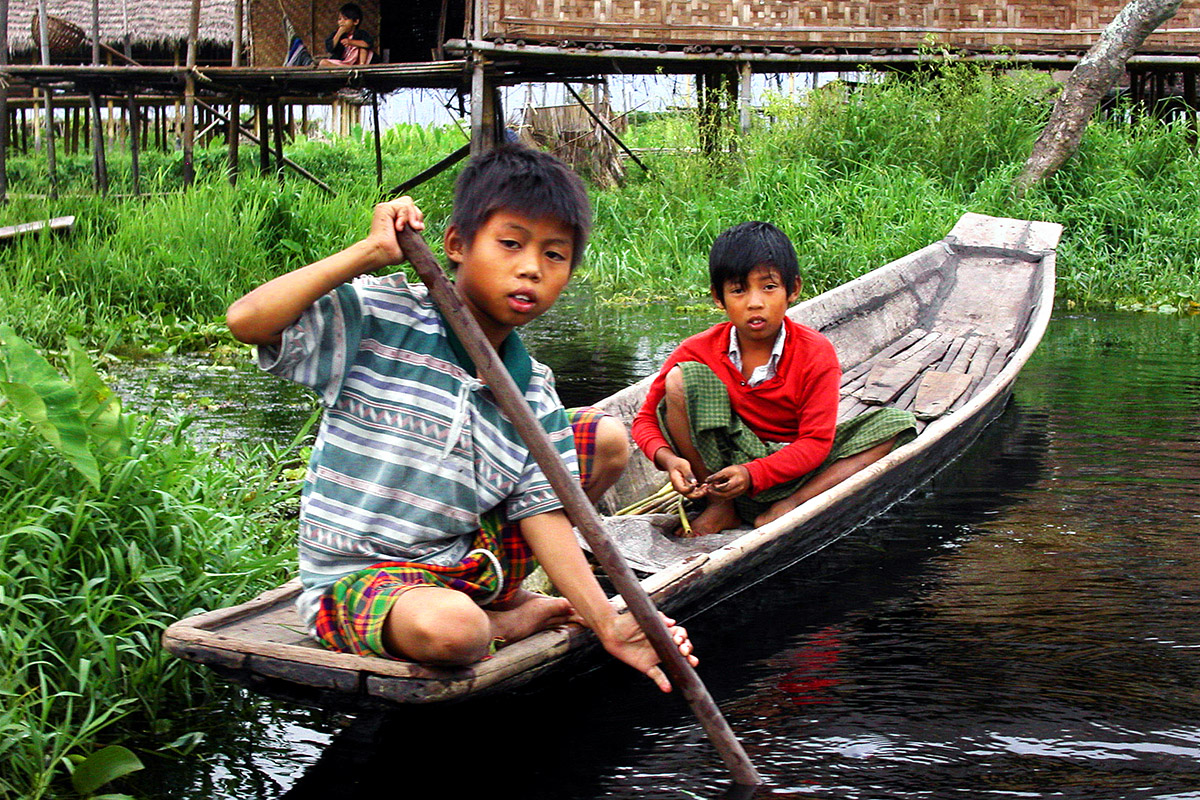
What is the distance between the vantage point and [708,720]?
2062 millimetres

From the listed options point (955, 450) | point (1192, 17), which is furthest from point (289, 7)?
point (955, 450)

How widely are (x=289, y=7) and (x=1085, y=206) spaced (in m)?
7.36

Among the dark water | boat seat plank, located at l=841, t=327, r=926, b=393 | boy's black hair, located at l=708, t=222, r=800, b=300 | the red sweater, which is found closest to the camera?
the dark water

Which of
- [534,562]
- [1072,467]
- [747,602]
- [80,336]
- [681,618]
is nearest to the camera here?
[534,562]

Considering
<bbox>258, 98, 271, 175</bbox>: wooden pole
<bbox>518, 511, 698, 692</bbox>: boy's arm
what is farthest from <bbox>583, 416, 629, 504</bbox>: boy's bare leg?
<bbox>258, 98, 271, 175</bbox>: wooden pole

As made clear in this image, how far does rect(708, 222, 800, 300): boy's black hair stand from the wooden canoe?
1.85 ft

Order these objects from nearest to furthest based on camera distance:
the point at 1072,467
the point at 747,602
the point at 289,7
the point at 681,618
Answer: the point at 681,618, the point at 747,602, the point at 1072,467, the point at 289,7

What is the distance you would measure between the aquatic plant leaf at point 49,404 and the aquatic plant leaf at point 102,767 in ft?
1.60

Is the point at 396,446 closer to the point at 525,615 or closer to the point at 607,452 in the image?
the point at 525,615

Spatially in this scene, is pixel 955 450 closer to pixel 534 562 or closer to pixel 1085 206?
pixel 534 562

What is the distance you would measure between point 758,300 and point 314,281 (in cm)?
150

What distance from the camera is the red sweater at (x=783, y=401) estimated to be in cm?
311

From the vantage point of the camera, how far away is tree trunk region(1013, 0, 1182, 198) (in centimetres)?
851

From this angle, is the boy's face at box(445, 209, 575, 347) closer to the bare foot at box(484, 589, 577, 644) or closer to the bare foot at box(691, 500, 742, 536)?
the bare foot at box(484, 589, 577, 644)
